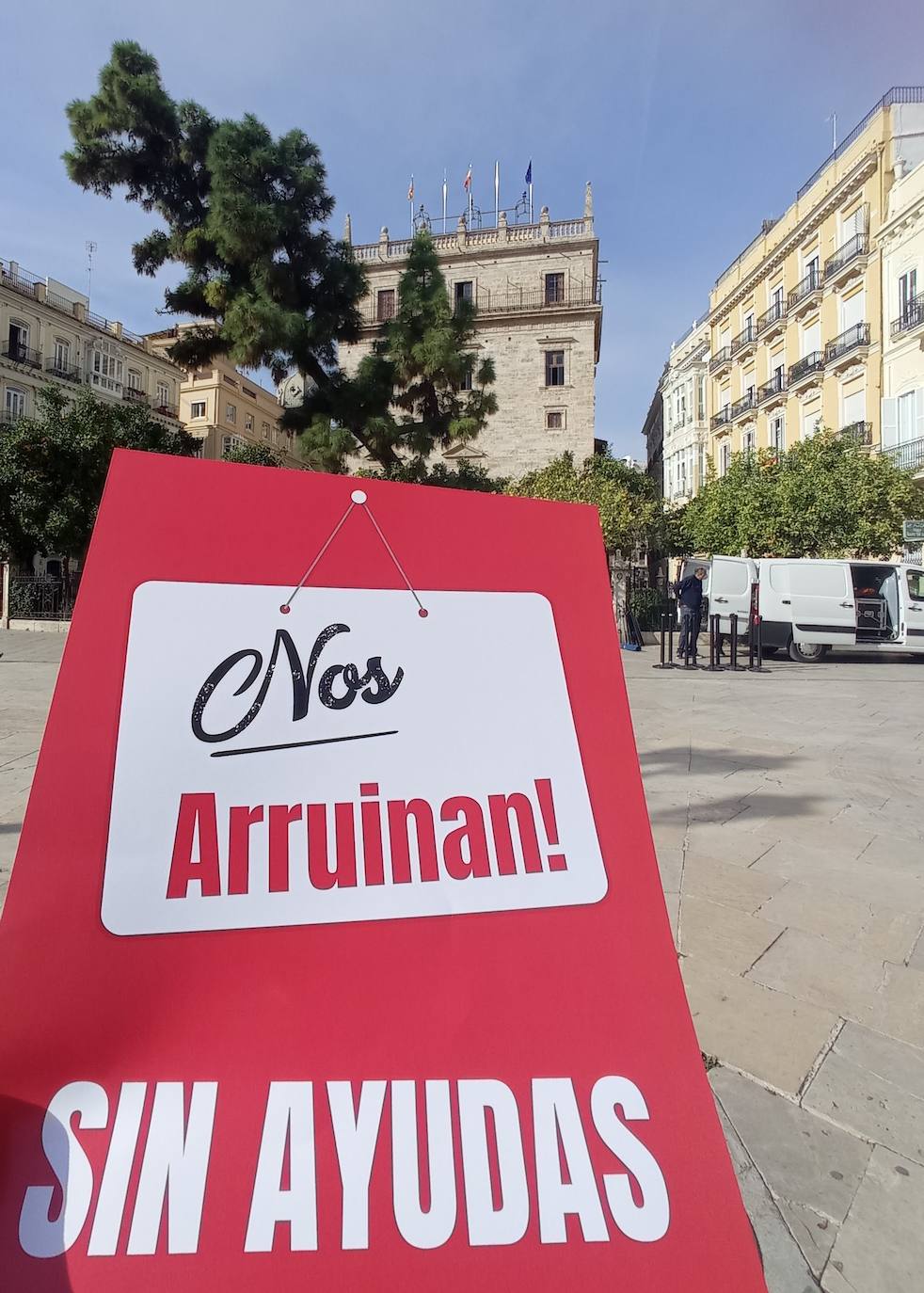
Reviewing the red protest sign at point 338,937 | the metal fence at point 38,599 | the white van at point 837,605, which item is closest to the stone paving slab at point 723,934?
the red protest sign at point 338,937

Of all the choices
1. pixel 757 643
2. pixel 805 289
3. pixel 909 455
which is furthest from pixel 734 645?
pixel 805 289

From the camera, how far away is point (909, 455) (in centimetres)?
2080

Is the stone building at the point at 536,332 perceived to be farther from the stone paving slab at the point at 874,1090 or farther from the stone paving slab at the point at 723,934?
the stone paving slab at the point at 874,1090

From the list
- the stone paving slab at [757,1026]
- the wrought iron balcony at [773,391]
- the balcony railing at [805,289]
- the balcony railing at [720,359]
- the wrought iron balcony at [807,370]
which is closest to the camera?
the stone paving slab at [757,1026]

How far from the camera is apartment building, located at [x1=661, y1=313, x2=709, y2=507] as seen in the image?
3806cm

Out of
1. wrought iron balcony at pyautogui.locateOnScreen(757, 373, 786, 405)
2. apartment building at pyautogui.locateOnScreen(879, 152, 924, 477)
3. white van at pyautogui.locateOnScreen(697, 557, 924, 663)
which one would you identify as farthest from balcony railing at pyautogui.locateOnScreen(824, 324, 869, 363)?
white van at pyautogui.locateOnScreen(697, 557, 924, 663)

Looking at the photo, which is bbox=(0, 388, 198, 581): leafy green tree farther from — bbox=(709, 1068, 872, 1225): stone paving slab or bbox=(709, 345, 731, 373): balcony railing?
bbox=(709, 345, 731, 373): balcony railing

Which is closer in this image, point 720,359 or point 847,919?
point 847,919

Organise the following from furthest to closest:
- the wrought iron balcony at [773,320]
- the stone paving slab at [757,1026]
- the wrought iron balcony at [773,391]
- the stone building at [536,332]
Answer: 1. the stone building at [536,332]
2. the wrought iron balcony at [773,391]
3. the wrought iron balcony at [773,320]
4. the stone paving slab at [757,1026]

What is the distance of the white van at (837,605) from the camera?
11711 millimetres

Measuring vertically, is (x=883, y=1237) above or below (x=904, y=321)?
below

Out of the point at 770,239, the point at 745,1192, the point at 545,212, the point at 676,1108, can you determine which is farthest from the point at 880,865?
the point at 545,212

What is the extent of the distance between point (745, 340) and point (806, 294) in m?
5.53

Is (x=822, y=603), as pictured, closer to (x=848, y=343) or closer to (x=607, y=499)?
(x=607, y=499)
